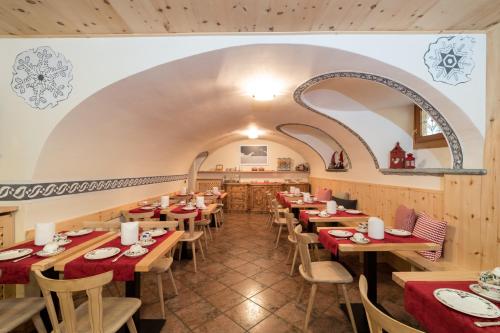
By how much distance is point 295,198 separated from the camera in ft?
18.5

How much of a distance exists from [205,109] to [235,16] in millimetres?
2059

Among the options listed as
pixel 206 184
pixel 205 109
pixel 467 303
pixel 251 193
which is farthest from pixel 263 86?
pixel 206 184

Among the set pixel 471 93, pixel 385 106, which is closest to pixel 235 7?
pixel 471 93

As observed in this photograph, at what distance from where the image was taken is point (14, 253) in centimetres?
180

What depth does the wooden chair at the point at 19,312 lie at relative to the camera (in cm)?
151

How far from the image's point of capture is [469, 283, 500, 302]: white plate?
126 cm

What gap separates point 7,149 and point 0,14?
3.86 feet

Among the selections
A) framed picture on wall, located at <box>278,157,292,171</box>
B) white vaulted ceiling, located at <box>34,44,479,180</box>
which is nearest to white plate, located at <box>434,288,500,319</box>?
white vaulted ceiling, located at <box>34,44,479,180</box>

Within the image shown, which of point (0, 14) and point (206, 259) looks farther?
point (206, 259)

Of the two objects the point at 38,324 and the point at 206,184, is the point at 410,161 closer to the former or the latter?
the point at 38,324

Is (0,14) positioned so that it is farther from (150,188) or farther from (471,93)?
(471,93)

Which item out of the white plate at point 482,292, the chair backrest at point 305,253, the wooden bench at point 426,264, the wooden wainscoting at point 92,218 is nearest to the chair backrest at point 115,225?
the wooden wainscoting at point 92,218

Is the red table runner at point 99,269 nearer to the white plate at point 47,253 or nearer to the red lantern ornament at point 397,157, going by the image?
the white plate at point 47,253

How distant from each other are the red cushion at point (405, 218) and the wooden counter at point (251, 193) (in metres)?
4.75
